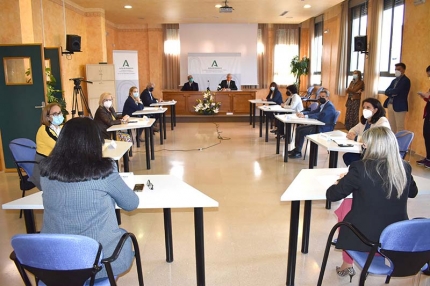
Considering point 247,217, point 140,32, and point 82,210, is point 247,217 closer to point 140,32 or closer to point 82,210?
point 82,210

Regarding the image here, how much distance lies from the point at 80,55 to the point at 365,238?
32.0 feet

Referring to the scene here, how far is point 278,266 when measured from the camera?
3059mm

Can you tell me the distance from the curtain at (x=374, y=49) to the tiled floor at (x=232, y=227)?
2.67 m

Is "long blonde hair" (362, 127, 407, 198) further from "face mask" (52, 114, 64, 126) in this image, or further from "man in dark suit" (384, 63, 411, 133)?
"man in dark suit" (384, 63, 411, 133)

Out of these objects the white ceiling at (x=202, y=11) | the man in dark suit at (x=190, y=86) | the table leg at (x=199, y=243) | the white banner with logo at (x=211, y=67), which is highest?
the white ceiling at (x=202, y=11)

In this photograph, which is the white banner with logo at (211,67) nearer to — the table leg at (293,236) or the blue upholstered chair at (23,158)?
the blue upholstered chair at (23,158)

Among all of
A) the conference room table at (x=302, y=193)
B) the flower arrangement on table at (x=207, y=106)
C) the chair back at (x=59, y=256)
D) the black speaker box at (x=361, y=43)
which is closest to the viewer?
the chair back at (x=59, y=256)

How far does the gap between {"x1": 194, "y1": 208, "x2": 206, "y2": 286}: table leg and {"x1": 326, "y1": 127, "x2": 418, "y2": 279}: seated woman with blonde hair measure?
0.97 metres

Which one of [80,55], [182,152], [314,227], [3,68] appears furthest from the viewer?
[80,55]

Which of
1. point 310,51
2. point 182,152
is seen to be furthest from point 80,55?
point 310,51

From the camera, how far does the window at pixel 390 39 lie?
25.5 ft

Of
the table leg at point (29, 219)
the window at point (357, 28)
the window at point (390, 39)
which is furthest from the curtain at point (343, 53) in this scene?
the table leg at point (29, 219)

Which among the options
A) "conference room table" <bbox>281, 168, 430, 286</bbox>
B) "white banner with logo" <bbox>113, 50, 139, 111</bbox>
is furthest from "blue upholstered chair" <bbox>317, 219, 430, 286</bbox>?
"white banner with logo" <bbox>113, 50, 139, 111</bbox>

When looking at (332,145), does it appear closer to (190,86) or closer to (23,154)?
(23,154)
